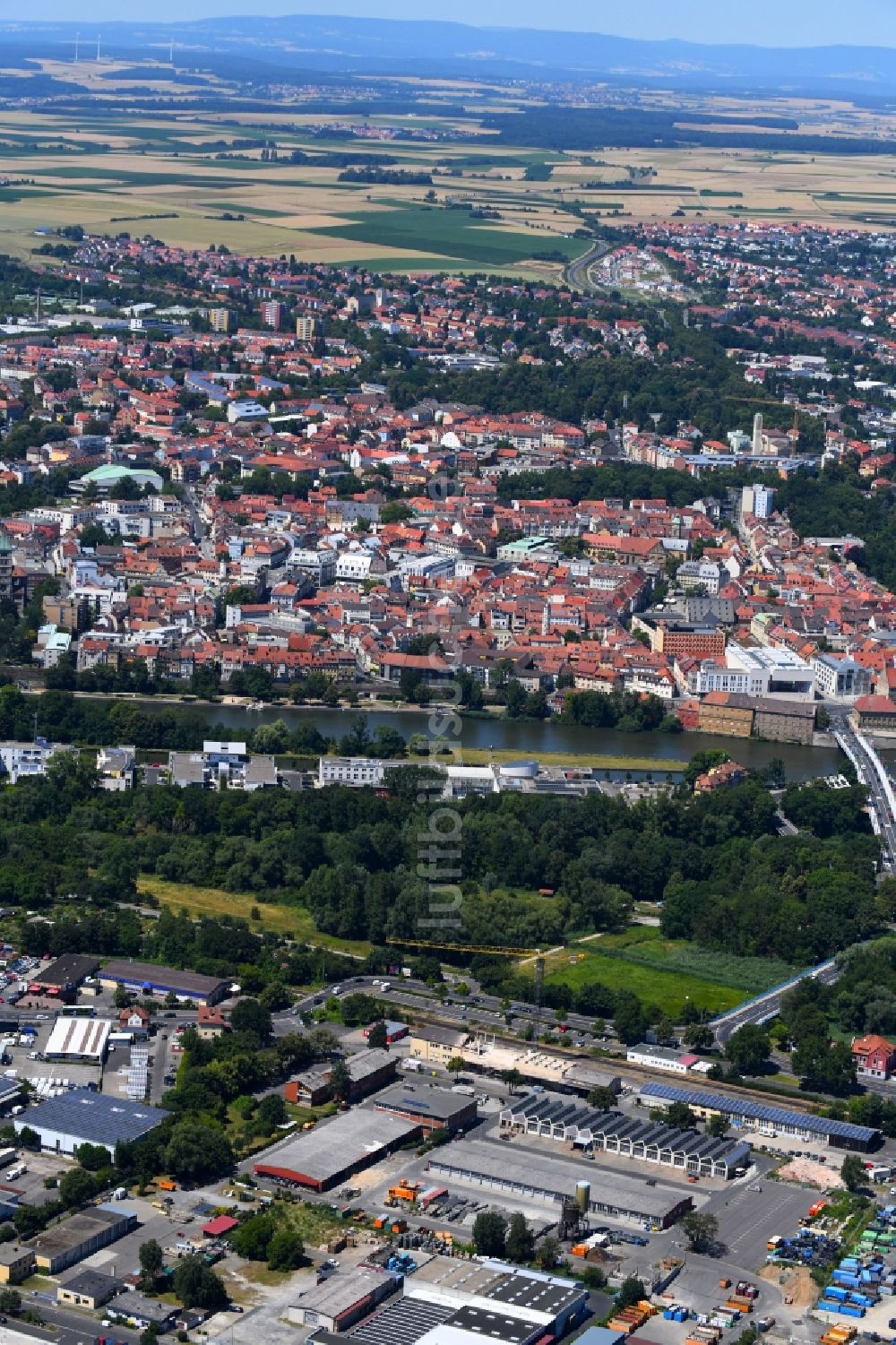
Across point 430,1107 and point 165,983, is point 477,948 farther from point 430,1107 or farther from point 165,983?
point 430,1107

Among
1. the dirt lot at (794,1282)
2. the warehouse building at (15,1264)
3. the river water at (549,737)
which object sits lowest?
the river water at (549,737)

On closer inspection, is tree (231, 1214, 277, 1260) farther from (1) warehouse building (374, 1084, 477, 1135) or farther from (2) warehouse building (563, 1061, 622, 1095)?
(2) warehouse building (563, 1061, 622, 1095)

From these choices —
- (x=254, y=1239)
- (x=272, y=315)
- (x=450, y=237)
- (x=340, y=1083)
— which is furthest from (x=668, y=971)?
(x=450, y=237)

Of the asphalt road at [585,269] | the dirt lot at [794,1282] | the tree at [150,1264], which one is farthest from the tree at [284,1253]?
the asphalt road at [585,269]

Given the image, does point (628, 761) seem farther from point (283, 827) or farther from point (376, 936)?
point (376, 936)

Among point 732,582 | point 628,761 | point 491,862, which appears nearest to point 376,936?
point 491,862

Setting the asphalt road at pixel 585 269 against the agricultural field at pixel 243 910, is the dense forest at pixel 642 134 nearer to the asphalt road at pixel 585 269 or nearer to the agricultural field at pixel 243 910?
the asphalt road at pixel 585 269
